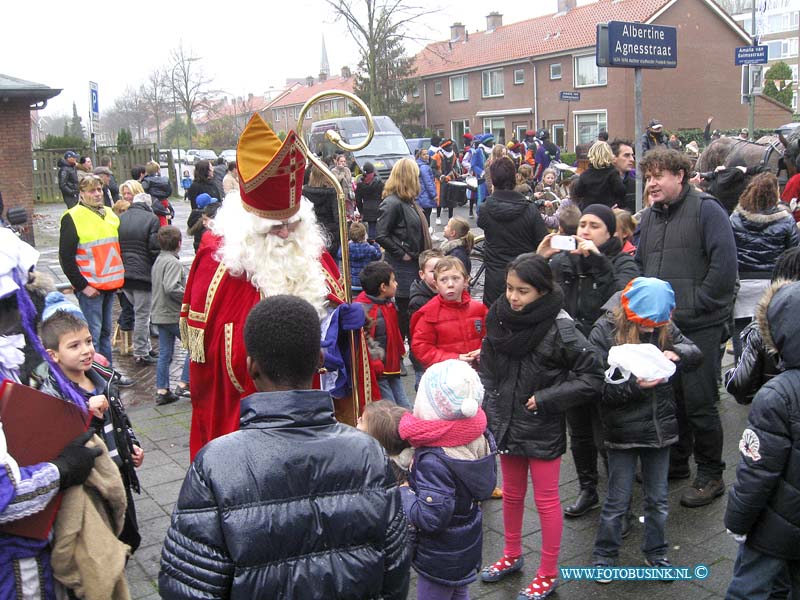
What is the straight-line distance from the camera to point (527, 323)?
152 inches

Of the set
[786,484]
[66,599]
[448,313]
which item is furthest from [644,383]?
[66,599]

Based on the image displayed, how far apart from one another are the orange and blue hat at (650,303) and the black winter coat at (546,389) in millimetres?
334

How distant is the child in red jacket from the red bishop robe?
966 mm

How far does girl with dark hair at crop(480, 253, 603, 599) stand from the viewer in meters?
3.85

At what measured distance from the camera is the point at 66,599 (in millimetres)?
3002

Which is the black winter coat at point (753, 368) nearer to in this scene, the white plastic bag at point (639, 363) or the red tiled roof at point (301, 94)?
the white plastic bag at point (639, 363)

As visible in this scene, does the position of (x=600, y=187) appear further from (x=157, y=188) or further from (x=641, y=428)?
(x=157, y=188)

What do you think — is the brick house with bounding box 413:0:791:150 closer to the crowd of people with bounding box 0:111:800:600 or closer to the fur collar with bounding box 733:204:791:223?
the fur collar with bounding box 733:204:791:223

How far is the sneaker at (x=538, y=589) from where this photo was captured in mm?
3779

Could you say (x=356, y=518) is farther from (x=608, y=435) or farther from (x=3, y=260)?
(x=608, y=435)

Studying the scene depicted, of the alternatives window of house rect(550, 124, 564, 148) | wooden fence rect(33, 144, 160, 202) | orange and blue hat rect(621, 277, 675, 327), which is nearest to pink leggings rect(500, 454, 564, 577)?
orange and blue hat rect(621, 277, 675, 327)

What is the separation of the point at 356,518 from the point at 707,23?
45592 mm

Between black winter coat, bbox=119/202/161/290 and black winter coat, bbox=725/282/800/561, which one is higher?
black winter coat, bbox=119/202/161/290

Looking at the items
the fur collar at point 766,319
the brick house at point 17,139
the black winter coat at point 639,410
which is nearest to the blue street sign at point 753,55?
the black winter coat at point 639,410
